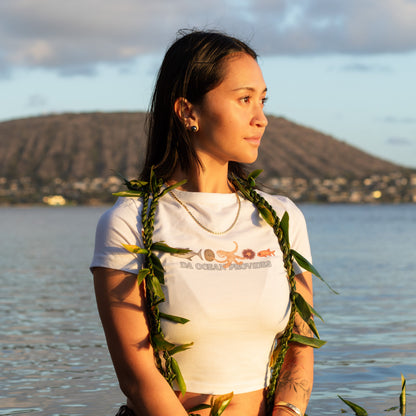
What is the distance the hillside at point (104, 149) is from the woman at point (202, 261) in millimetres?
149475

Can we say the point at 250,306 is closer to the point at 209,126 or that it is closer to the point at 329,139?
the point at 209,126

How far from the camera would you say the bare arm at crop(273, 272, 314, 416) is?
294 centimetres

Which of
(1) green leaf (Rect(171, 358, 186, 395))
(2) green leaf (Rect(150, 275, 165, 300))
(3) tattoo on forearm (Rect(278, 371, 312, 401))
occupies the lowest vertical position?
(3) tattoo on forearm (Rect(278, 371, 312, 401))

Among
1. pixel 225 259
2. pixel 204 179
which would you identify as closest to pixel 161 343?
pixel 225 259

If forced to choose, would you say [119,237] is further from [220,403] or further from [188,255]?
[220,403]

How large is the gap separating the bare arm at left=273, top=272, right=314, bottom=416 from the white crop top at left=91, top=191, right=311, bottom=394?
0.09m

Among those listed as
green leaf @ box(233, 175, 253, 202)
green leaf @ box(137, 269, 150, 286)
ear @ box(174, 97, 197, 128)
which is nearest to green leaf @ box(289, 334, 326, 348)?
green leaf @ box(233, 175, 253, 202)

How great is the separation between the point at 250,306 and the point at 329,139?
176 meters

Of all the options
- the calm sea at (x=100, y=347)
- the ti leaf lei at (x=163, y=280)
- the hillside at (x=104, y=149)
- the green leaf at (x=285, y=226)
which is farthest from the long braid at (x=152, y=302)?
the hillside at (x=104, y=149)

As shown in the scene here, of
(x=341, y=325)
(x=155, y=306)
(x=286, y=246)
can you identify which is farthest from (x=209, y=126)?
(x=341, y=325)

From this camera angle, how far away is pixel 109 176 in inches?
6560

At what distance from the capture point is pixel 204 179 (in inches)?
122

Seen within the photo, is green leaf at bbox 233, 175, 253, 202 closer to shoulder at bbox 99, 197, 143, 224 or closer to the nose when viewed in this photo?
the nose

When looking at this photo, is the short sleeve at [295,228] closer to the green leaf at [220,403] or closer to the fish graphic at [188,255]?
the fish graphic at [188,255]
